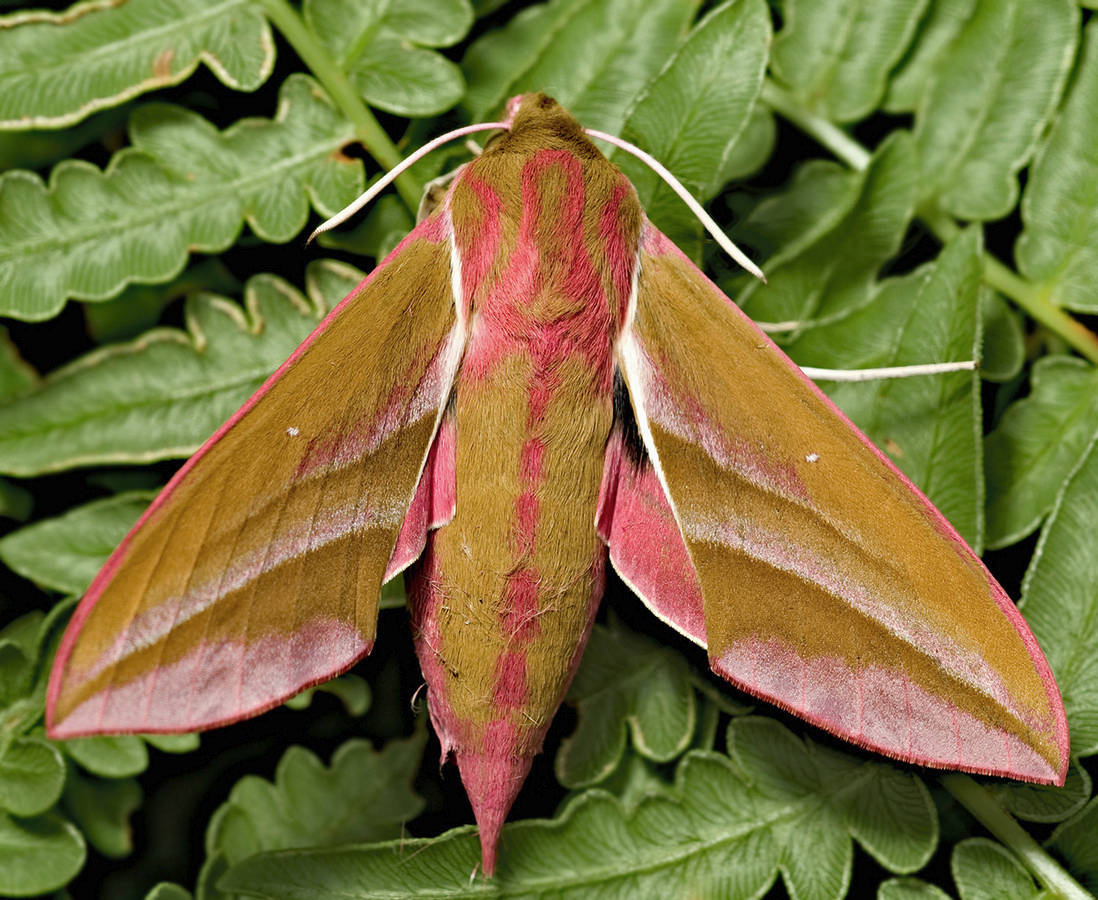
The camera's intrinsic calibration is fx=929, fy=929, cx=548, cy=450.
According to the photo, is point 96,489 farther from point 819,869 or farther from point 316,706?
point 819,869

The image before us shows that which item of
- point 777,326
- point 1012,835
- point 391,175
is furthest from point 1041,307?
point 391,175

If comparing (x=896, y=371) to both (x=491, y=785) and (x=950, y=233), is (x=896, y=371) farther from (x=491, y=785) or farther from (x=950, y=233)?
(x=491, y=785)

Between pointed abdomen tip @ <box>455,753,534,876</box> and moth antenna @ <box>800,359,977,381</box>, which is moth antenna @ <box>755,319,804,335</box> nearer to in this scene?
moth antenna @ <box>800,359,977,381</box>

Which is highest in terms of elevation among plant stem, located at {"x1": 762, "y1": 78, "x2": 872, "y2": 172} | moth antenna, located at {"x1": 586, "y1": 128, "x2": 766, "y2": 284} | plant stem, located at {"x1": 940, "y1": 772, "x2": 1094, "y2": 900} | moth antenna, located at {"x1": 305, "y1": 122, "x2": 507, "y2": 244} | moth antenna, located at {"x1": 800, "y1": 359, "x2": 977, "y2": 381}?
moth antenna, located at {"x1": 305, "y1": 122, "x2": 507, "y2": 244}

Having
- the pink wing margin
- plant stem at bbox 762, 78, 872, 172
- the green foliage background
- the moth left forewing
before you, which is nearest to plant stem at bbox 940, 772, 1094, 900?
the green foliage background

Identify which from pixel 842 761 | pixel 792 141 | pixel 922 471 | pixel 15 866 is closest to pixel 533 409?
pixel 922 471

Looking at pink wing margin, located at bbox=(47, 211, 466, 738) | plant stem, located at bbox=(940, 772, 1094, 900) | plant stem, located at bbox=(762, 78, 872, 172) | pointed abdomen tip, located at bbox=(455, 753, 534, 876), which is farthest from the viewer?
plant stem, located at bbox=(762, 78, 872, 172)

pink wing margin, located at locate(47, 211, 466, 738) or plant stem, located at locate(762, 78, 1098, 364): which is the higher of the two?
pink wing margin, located at locate(47, 211, 466, 738)

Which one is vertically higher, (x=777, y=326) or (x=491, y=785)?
(x=777, y=326)
